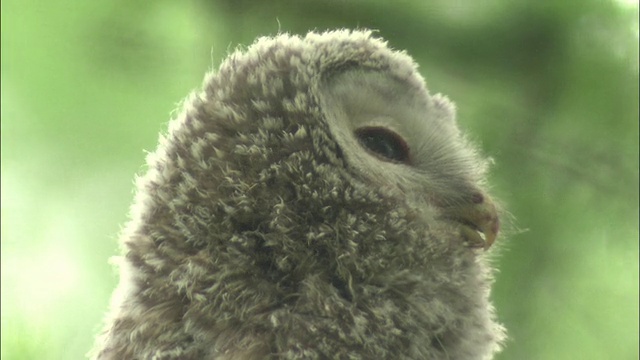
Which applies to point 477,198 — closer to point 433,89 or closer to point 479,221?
point 479,221

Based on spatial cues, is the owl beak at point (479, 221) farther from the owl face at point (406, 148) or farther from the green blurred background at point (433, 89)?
the green blurred background at point (433, 89)

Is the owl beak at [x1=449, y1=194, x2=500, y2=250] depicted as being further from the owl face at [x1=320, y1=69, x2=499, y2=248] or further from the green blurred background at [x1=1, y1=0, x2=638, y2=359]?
the green blurred background at [x1=1, y1=0, x2=638, y2=359]

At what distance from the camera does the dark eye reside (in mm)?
979

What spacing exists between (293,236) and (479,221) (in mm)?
312

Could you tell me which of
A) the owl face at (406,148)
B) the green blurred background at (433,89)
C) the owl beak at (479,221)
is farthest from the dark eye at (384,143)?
the green blurred background at (433,89)

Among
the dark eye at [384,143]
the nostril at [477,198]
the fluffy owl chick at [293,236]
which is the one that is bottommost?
the fluffy owl chick at [293,236]

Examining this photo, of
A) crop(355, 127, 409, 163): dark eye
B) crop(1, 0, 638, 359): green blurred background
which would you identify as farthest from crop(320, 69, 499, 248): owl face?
crop(1, 0, 638, 359): green blurred background

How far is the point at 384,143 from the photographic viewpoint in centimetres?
99

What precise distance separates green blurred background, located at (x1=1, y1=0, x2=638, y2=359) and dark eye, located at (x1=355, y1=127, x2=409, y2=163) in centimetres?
33

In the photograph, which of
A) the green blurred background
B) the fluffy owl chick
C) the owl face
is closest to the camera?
the fluffy owl chick

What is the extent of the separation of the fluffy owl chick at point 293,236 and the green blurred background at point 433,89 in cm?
32

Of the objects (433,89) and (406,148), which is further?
(433,89)

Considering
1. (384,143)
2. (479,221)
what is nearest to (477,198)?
(479,221)

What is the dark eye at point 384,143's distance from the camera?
98 centimetres
